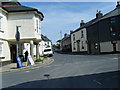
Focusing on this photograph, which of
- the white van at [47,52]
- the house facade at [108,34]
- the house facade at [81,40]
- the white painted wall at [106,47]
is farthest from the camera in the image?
the house facade at [81,40]

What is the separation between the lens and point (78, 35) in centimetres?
5003

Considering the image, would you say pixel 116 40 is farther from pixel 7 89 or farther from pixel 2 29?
pixel 7 89

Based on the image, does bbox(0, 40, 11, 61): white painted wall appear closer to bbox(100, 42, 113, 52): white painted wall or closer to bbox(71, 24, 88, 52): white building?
bbox(100, 42, 113, 52): white painted wall

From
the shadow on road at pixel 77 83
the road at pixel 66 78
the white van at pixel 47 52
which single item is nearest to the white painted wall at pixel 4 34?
the road at pixel 66 78

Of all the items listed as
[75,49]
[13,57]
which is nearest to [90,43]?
[75,49]

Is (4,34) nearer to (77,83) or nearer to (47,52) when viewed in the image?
(77,83)

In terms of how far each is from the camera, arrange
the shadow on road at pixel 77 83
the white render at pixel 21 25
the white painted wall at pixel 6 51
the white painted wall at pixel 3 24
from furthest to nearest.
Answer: the white render at pixel 21 25 < the white painted wall at pixel 6 51 < the white painted wall at pixel 3 24 < the shadow on road at pixel 77 83

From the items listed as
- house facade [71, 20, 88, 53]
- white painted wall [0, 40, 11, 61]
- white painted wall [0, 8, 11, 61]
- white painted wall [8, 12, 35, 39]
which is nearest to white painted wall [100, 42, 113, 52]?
house facade [71, 20, 88, 53]

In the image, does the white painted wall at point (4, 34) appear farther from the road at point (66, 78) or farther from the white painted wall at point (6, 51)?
the road at point (66, 78)

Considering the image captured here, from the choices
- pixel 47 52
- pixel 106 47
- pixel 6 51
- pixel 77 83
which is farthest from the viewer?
pixel 47 52

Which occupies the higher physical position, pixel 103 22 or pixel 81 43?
pixel 103 22

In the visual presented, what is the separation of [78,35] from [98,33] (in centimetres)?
1213

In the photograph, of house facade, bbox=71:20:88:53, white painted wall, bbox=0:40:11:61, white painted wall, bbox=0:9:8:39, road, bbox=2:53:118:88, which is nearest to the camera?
road, bbox=2:53:118:88

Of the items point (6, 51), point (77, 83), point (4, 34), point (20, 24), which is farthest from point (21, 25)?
point (77, 83)
